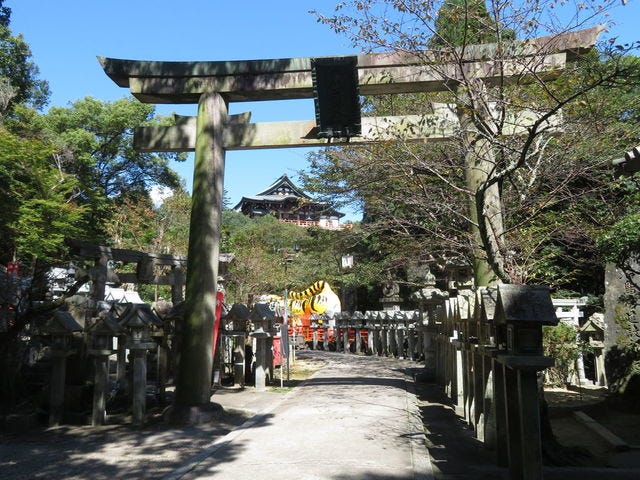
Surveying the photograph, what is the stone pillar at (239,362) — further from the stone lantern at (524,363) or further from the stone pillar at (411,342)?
the stone pillar at (411,342)

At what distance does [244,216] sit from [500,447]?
158ft

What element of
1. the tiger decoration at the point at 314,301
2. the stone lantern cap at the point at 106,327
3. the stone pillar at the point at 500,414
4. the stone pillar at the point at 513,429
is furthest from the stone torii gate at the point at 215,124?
the tiger decoration at the point at 314,301

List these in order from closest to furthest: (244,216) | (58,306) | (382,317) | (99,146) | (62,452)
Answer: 1. (62,452)
2. (58,306)
3. (382,317)
4. (99,146)
5. (244,216)

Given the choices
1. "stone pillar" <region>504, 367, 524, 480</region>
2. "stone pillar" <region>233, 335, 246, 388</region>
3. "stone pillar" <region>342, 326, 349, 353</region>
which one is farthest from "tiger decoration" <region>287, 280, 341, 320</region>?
"stone pillar" <region>504, 367, 524, 480</region>

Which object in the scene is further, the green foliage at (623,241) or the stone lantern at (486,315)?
the green foliage at (623,241)

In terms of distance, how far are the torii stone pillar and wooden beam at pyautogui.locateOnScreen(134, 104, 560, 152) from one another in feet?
0.90

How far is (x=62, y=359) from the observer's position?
756 centimetres

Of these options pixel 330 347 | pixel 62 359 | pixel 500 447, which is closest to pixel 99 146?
pixel 330 347

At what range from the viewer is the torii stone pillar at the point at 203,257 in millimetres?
7541

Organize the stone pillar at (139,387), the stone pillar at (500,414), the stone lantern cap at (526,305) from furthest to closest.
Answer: the stone pillar at (139,387) < the stone pillar at (500,414) < the stone lantern cap at (526,305)

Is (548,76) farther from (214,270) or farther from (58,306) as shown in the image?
(58,306)

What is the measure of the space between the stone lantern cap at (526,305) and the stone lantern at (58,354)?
6.11m

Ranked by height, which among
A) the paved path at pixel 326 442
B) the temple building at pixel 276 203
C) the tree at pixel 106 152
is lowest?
the paved path at pixel 326 442

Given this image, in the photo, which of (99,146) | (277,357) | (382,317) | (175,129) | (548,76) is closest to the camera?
(548,76)
